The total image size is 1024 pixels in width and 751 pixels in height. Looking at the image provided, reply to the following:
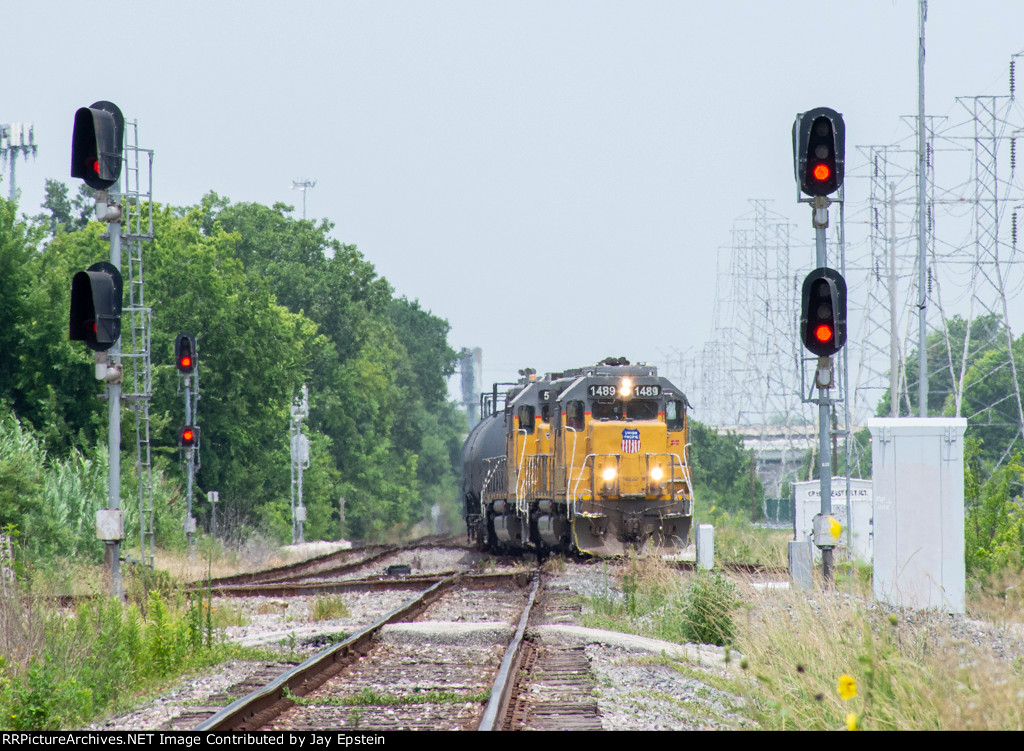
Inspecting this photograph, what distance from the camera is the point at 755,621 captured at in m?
11.2

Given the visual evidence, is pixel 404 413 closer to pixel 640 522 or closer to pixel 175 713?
pixel 640 522

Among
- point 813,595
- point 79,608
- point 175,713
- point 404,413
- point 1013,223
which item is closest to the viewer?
point 175,713

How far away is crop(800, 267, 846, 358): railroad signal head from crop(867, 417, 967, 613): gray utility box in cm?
351

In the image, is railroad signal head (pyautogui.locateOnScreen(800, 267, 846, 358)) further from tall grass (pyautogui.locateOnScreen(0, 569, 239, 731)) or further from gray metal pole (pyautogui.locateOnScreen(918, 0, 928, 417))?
gray metal pole (pyautogui.locateOnScreen(918, 0, 928, 417))

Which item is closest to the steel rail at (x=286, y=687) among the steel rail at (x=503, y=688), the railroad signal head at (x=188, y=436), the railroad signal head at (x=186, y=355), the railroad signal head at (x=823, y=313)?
the steel rail at (x=503, y=688)

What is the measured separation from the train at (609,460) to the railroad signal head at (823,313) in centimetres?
1209

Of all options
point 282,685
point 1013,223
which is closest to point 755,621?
point 282,685

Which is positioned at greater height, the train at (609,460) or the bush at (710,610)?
the train at (609,460)

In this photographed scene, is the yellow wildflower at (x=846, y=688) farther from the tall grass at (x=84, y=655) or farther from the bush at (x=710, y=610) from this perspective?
the bush at (x=710, y=610)

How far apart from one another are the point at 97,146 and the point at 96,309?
5.79ft

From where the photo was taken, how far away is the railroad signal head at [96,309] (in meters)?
13.2

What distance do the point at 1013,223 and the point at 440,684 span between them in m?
35.2

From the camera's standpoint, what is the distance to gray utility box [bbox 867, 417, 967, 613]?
15.0 meters

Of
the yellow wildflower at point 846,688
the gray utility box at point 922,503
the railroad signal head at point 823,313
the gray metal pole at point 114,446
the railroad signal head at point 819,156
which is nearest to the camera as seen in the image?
the yellow wildflower at point 846,688
